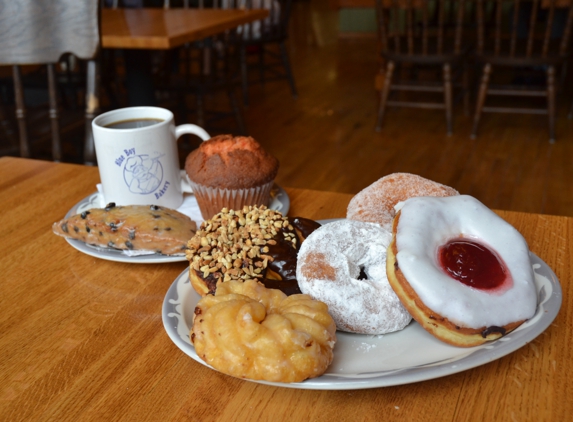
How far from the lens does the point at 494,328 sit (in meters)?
0.56

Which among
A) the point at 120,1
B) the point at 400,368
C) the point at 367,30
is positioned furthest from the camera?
the point at 367,30

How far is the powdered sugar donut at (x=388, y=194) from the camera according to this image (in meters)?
0.78

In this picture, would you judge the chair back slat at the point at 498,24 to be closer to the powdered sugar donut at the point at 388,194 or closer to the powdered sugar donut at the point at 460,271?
the powdered sugar donut at the point at 388,194

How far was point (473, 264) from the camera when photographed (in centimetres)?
59

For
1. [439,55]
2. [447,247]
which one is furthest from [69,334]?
[439,55]

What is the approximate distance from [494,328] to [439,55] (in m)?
2.87

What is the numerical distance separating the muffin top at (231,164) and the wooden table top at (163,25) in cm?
100

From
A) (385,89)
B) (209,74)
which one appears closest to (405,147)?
(385,89)

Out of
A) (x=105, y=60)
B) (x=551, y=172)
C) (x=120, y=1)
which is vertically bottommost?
(x=551, y=172)

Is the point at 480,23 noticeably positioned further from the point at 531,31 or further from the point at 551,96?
the point at 551,96

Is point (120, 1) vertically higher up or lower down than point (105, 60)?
higher up

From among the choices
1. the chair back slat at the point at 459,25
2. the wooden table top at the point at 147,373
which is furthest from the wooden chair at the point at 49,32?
the chair back slat at the point at 459,25

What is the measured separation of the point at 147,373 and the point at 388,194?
0.41 m

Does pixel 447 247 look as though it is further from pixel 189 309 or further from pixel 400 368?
pixel 189 309
